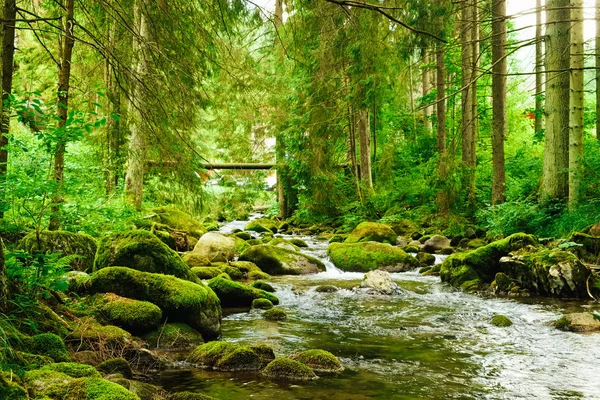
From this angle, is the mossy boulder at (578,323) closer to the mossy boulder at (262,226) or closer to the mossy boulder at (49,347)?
the mossy boulder at (49,347)

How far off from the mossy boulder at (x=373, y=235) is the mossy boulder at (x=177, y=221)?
4526mm

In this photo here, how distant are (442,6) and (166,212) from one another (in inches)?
388

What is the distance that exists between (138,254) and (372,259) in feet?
22.1

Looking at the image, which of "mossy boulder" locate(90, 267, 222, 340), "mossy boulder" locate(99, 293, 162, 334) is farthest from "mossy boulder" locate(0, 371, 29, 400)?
"mossy boulder" locate(90, 267, 222, 340)

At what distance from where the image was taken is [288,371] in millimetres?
4977

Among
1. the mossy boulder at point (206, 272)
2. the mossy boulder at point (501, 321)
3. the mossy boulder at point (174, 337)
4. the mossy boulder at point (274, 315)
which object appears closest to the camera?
the mossy boulder at point (174, 337)

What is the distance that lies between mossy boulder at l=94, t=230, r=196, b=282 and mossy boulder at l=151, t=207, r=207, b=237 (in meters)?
6.93

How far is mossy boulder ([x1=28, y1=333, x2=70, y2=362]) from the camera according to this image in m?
3.91

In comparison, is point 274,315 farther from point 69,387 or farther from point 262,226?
point 262,226

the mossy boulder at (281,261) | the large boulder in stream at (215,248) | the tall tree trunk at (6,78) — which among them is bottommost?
the mossy boulder at (281,261)

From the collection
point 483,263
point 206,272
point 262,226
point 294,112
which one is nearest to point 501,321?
point 483,263

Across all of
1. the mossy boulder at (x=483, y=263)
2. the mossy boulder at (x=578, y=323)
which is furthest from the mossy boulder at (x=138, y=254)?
the mossy boulder at (x=483, y=263)

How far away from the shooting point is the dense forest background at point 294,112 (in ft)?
15.9

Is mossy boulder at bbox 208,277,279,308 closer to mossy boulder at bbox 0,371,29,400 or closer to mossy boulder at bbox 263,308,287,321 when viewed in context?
mossy boulder at bbox 263,308,287,321
